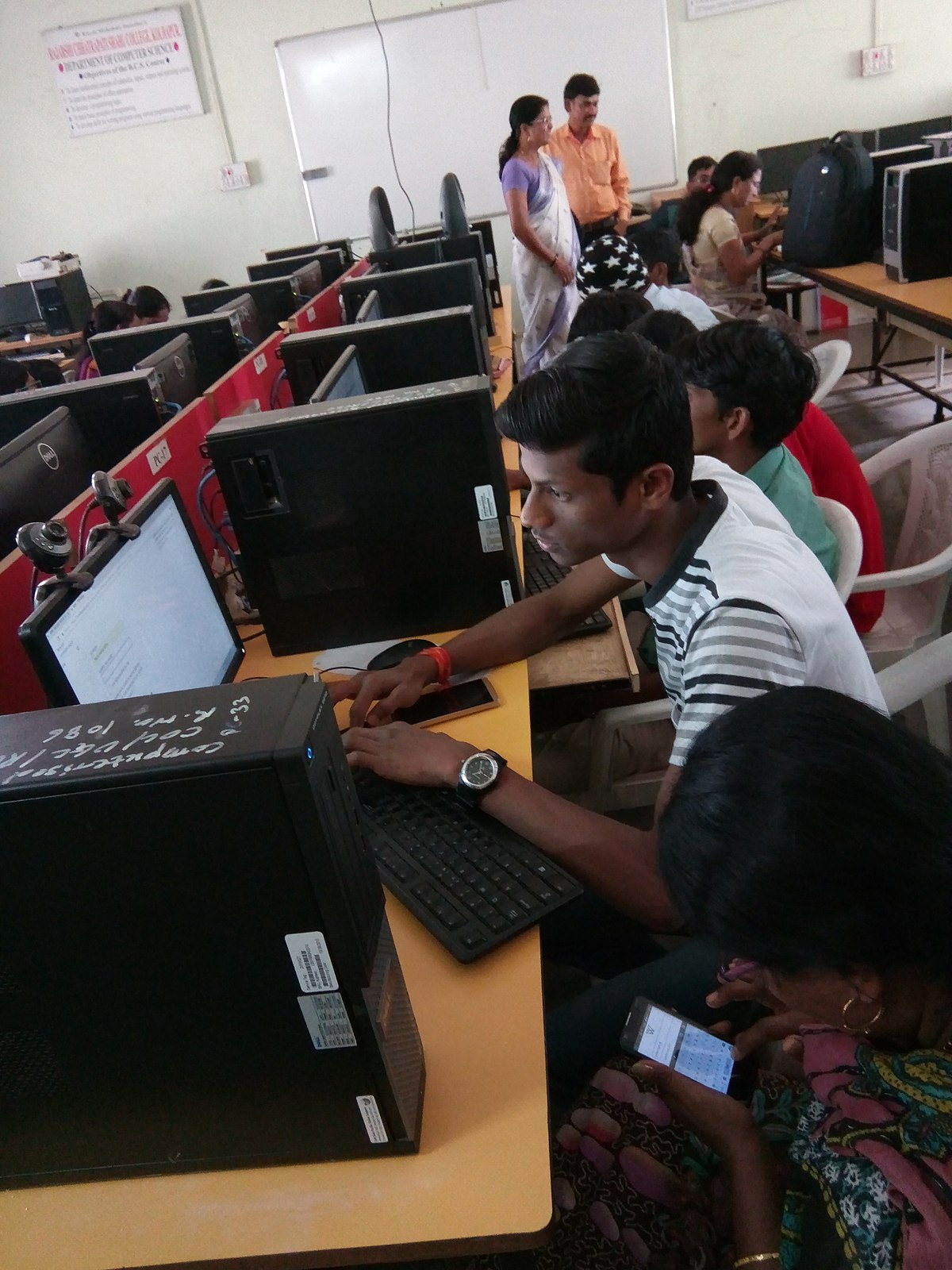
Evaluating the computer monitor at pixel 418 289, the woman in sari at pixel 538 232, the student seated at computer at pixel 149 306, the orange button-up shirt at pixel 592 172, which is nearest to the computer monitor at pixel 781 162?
the orange button-up shirt at pixel 592 172

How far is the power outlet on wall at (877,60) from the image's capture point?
5348 millimetres

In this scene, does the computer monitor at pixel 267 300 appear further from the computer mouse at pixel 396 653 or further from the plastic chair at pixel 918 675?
the plastic chair at pixel 918 675

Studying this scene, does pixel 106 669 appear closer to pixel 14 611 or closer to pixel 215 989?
pixel 14 611

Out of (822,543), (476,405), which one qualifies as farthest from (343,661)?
(822,543)

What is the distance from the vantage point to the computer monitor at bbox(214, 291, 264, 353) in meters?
2.58

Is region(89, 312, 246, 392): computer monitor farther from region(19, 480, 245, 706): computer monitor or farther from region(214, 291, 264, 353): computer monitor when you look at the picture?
region(19, 480, 245, 706): computer monitor

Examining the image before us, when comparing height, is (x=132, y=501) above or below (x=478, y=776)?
above

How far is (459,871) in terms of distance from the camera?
0.97m

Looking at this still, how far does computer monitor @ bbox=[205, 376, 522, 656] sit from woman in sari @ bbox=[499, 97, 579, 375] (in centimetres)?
220

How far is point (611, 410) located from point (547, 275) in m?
2.92

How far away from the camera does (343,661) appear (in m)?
1.49

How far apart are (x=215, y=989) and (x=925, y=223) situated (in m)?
3.58

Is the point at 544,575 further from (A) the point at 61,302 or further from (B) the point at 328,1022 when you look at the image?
(A) the point at 61,302

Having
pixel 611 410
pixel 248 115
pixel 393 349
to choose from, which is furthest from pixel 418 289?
pixel 248 115
